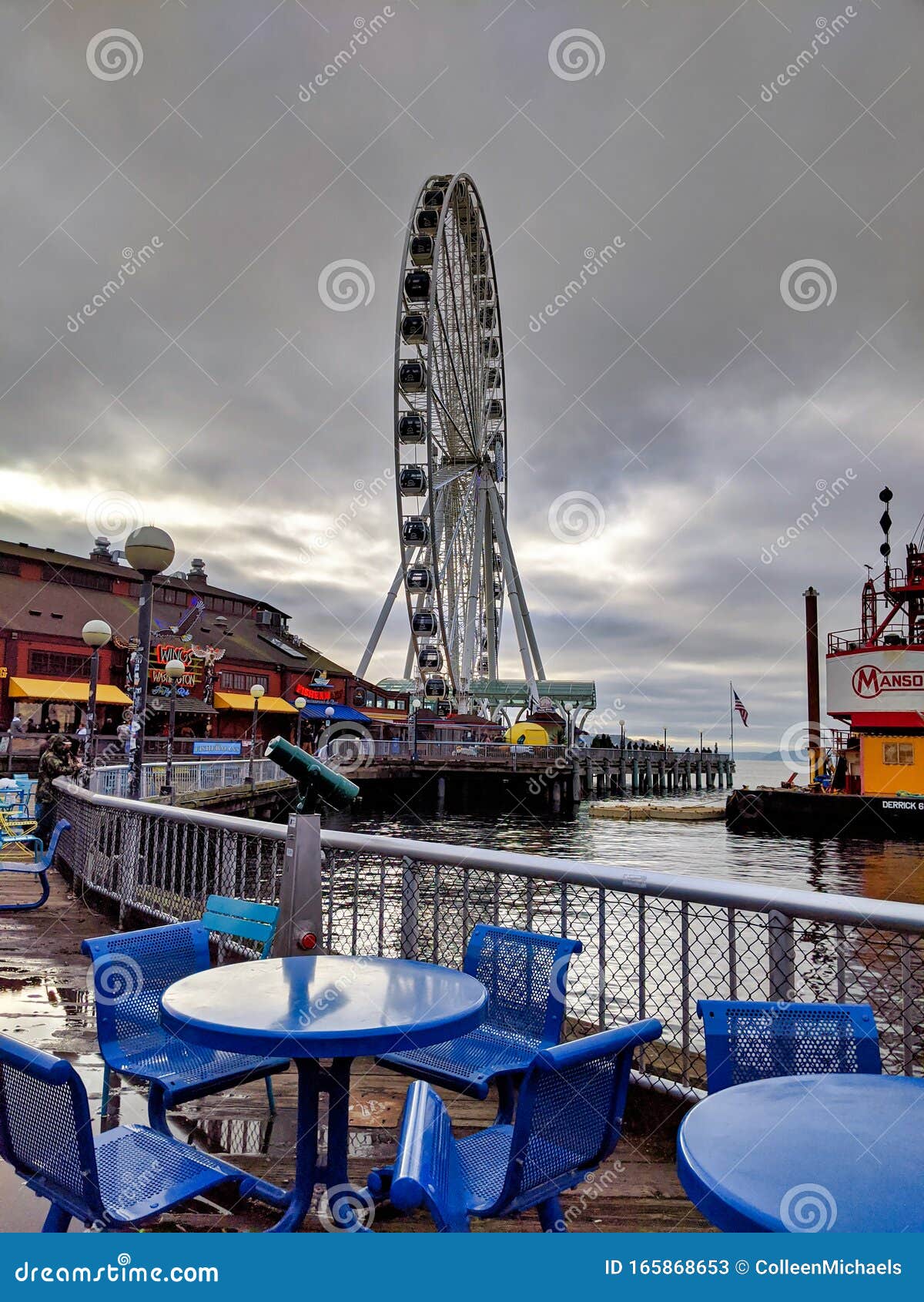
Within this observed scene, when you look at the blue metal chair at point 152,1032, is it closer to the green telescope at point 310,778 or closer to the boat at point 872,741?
the green telescope at point 310,778

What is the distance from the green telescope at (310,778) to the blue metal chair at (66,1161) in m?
1.72

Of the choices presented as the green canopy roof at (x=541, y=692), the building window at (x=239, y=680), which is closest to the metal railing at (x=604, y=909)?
the building window at (x=239, y=680)

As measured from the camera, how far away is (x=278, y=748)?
389 cm

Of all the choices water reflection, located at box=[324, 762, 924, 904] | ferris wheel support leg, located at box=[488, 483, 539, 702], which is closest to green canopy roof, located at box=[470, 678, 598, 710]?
ferris wheel support leg, located at box=[488, 483, 539, 702]

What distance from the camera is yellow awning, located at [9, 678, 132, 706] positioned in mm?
34438

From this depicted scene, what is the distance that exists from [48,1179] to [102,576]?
4504 cm

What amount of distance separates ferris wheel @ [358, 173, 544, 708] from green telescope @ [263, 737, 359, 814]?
30.5m

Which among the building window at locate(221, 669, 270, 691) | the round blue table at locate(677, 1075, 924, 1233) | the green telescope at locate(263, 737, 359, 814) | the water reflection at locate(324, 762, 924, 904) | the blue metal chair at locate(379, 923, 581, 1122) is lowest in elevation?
the water reflection at locate(324, 762, 924, 904)

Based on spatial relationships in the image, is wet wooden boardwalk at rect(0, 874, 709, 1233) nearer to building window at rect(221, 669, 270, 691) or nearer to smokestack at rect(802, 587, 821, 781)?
building window at rect(221, 669, 270, 691)

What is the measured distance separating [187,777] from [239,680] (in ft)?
71.6

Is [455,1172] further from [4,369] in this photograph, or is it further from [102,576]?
[102,576]

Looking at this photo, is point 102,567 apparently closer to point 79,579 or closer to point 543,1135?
point 79,579

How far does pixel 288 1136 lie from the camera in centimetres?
358

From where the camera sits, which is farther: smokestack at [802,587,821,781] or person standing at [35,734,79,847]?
smokestack at [802,587,821,781]
